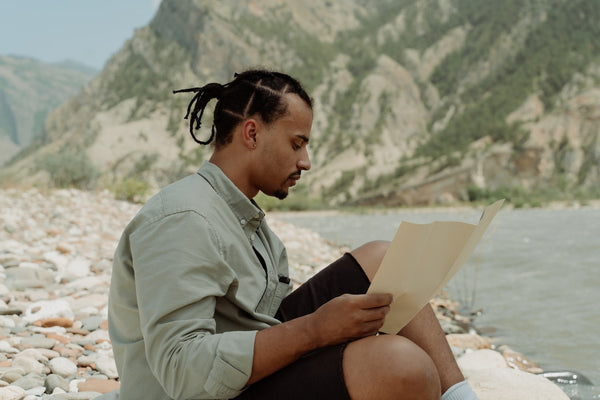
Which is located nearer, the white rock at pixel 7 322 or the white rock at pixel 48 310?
the white rock at pixel 7 322

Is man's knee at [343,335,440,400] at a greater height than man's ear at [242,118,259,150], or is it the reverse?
man's ear at [242,118,259,150]

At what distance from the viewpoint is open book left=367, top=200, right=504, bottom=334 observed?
1031 mm

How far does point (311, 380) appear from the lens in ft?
3.38

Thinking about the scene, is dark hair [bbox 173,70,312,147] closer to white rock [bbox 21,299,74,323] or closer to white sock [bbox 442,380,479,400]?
white sock [bbox 442,380,479,400]

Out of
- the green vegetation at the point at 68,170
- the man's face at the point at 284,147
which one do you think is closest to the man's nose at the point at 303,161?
the man's face at the point at 284,147

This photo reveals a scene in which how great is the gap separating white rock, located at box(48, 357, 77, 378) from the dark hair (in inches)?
46.9

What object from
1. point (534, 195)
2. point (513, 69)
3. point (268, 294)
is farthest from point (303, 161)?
point (513, 69)

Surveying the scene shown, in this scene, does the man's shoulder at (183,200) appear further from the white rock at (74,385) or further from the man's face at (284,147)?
the white rock at (74,385)

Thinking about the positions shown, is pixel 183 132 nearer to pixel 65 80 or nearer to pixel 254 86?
pixel 254 86

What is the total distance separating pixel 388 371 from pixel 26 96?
11911cm

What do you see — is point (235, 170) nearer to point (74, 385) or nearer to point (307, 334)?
point (307, 334)

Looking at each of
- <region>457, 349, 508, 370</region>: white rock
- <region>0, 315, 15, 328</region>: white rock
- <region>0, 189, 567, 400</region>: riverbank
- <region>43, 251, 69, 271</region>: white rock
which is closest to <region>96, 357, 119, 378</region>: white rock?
<region>0, 189, 567, 400</region>: riverbank

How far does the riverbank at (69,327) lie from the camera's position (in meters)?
1.93

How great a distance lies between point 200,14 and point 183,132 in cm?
1176
